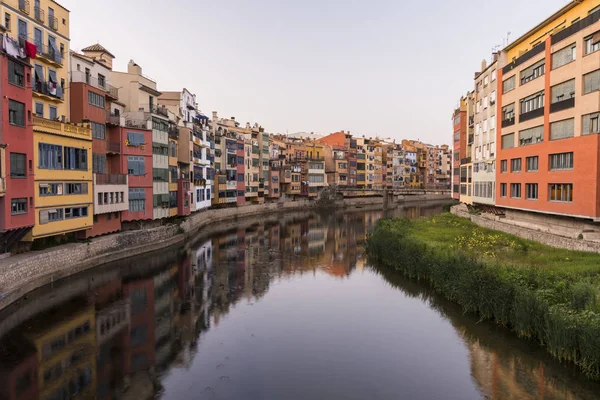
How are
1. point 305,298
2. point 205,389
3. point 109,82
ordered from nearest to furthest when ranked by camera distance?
point 205,389
point 305,298
point 109,82

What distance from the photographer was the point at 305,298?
33000mm

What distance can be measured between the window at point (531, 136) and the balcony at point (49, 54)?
39792mm

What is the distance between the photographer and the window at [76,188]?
3650cm

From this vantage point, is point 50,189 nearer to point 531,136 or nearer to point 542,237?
point 542,237

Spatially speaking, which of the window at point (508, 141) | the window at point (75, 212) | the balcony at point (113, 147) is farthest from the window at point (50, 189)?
the window at point (508, 141)

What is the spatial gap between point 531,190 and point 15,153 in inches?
1598

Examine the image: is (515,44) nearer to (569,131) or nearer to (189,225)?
(569,131)

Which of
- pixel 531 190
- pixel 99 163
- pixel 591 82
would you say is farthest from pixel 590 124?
pixel 99 163

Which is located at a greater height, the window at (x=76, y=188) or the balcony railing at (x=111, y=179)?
the balcony railing at (x=111, y=179)

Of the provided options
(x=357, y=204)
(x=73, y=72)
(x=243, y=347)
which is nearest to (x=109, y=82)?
(x=73, y=72)

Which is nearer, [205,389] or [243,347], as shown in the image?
[205,389]

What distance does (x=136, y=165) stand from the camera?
47344 millimetres

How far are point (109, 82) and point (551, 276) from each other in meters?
43.5

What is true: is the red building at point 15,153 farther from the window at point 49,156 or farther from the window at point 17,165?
the window at point 49,156
